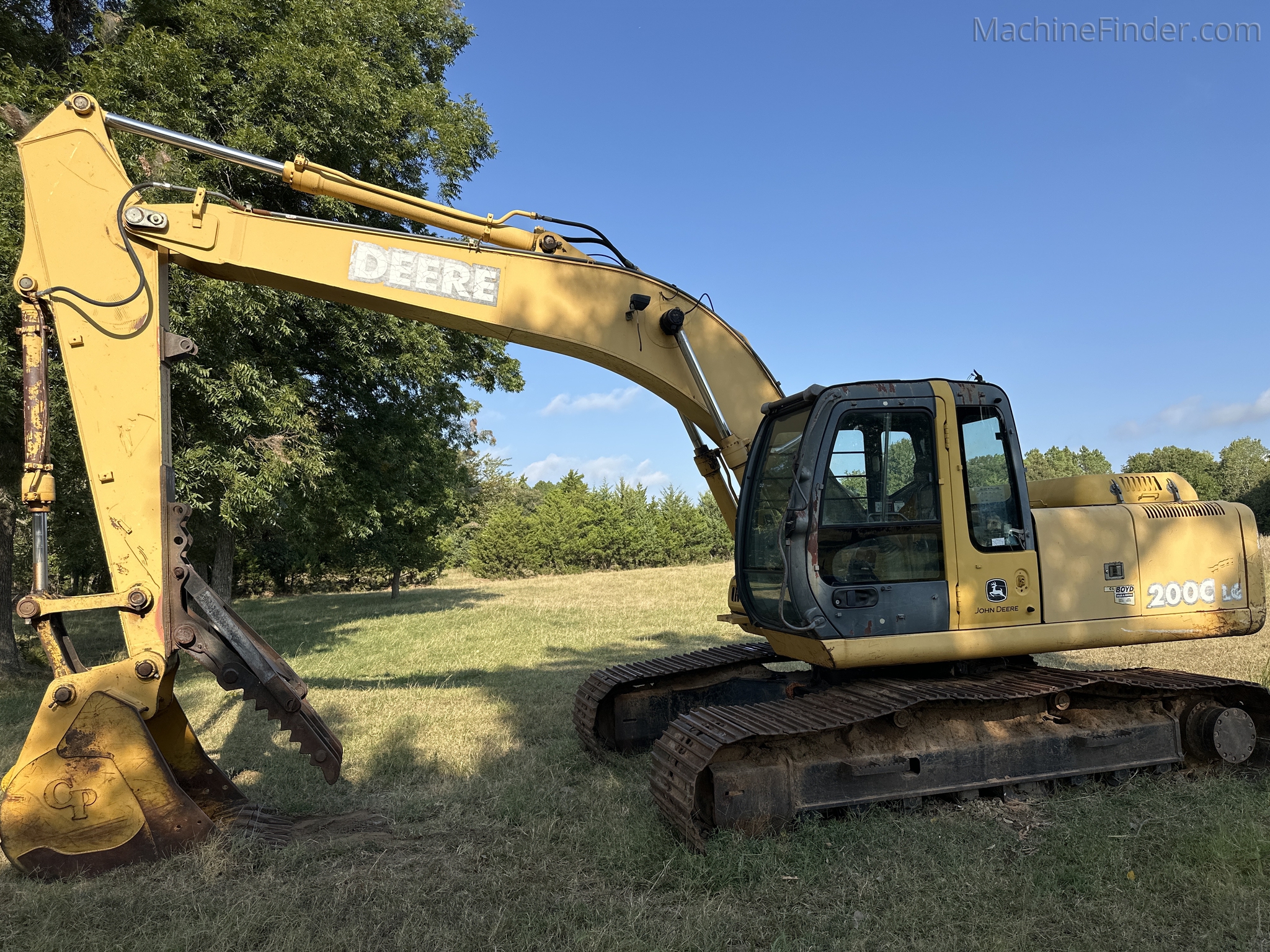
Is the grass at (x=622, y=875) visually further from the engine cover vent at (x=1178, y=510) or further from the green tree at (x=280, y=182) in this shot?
the green tree at (x=280, y=182)

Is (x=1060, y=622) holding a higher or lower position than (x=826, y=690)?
higher

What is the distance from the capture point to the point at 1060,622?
546 centimetres

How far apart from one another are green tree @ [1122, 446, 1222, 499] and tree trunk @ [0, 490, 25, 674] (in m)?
66.5

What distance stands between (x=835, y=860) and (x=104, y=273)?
537 cm

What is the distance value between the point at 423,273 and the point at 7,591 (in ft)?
32.5

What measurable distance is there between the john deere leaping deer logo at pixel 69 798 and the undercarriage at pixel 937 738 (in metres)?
3.07

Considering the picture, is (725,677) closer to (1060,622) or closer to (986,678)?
(986,678)

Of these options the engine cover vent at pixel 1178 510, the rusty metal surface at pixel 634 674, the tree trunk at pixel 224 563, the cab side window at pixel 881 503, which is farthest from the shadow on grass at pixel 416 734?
the tree trunk at pixel 224 563

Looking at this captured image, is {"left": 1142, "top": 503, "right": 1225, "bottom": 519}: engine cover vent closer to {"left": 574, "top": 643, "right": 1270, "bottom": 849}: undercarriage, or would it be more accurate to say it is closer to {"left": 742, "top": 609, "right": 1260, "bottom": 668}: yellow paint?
{"left": 742, "top": 609, "right": 1260, "bottom": 668}: yellow paint

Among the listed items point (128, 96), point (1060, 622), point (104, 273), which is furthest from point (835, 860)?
point (128, 96)

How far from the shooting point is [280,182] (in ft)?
39.7

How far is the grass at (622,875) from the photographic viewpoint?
12.1 feet

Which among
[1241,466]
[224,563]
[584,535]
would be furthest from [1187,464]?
[224,563]

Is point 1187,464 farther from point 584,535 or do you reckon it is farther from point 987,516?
point 987,516
